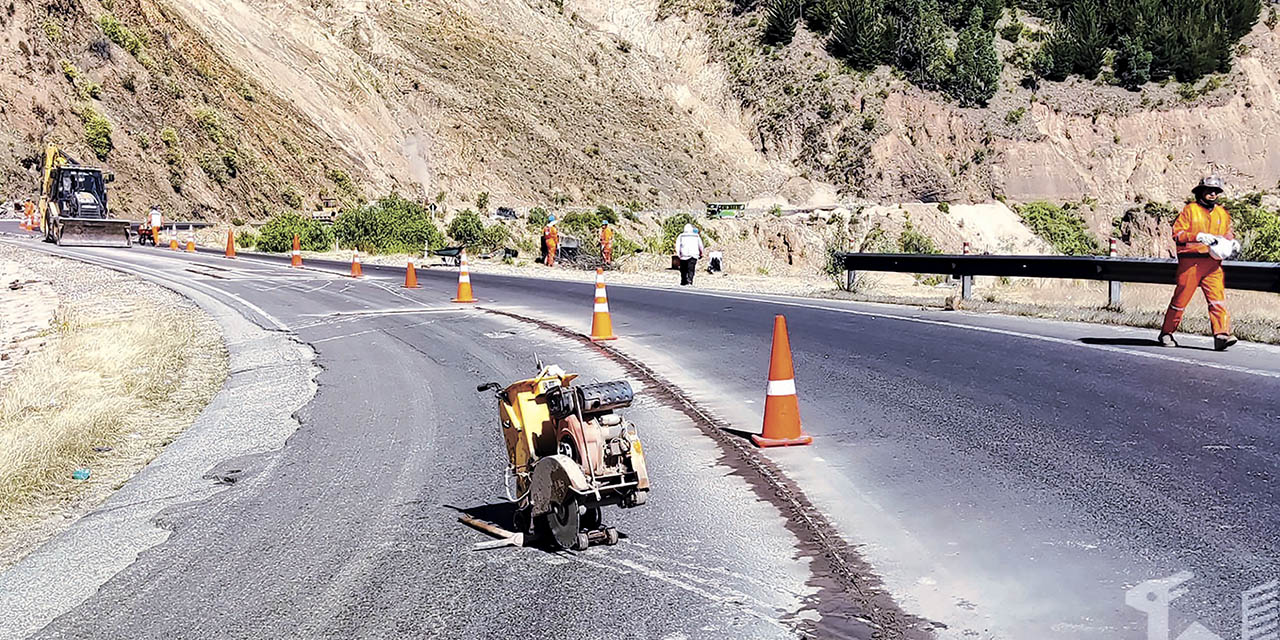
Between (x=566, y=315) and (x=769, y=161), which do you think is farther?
(x=769, y=161)

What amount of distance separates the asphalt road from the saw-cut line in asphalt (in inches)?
2.6

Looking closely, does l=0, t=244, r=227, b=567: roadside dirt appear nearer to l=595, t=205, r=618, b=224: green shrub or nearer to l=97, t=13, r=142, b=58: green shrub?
l=595, t=205, r=618, b=224: green shrub

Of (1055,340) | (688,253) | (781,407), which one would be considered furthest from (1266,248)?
(781,407)

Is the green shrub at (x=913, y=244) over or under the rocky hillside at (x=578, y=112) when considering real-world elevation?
under

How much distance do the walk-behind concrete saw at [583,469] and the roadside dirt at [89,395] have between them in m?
2.78

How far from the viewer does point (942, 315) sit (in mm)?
17297

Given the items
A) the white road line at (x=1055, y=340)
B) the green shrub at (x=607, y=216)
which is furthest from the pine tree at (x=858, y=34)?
the white road line at (x=1055, y=340)

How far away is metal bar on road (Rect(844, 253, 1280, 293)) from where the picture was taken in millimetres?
14555

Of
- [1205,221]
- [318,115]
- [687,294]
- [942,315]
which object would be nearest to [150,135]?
[318,115]

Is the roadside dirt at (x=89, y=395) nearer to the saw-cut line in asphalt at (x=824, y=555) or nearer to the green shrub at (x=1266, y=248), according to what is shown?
the saw-cut line in asphalt at (x=824, y=555)

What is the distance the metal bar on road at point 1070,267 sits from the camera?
1455 cm

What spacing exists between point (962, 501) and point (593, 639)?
108 inches

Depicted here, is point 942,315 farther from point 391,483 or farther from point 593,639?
point 593,639

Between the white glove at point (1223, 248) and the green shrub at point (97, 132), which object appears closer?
the white glove at point (1223, 248)
